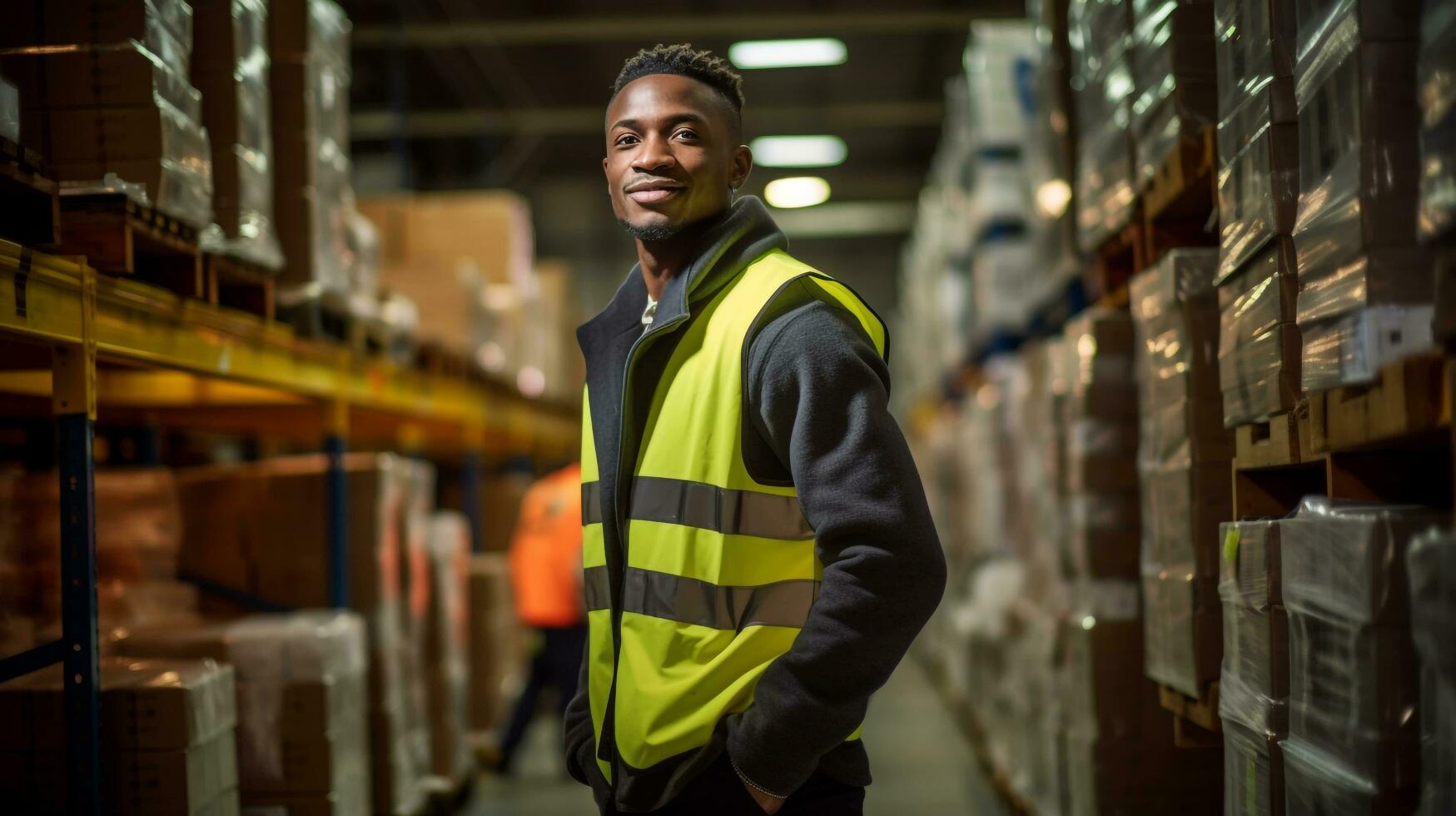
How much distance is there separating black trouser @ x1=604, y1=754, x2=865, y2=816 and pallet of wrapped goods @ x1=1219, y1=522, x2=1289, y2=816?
1017mm

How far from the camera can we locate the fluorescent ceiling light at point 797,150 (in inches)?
601

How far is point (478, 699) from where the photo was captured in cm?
826

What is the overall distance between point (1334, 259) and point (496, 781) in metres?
6.39

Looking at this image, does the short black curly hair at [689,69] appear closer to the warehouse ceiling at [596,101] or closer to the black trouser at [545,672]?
the black trouser at [545,672]

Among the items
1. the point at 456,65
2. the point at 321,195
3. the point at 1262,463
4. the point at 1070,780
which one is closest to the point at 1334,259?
the point at 1262,463

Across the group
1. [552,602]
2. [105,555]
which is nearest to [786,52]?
[552,602]

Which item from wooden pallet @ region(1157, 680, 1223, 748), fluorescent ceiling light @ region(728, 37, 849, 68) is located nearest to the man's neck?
wooden pallet @ region(1157, 680, 1223, 748)

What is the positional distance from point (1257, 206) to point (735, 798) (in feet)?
5.57

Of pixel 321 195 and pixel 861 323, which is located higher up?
pixel 321 195

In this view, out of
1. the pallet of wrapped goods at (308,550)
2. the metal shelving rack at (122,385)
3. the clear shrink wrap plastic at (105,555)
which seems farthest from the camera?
the pallet of wrapped goods at (308,550)

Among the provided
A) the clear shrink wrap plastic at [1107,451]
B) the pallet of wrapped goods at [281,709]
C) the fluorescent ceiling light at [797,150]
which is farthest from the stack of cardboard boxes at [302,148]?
the fluorescent ceiling light at [797,150]

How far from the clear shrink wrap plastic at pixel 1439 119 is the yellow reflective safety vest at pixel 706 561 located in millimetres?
894

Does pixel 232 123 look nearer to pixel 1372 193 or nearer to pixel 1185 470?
pixel 1185 470

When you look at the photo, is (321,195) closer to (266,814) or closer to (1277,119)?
(266,814)
